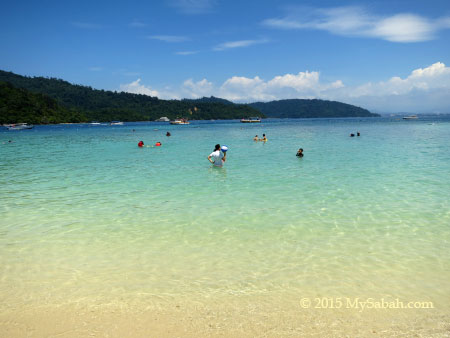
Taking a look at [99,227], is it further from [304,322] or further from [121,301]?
[304,322]

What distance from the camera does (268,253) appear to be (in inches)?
295

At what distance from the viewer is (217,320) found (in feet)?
16.2

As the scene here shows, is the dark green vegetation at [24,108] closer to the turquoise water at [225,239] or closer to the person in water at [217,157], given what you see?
the person in water at [217,157]

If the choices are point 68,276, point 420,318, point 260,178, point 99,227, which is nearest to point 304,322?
point 420,318

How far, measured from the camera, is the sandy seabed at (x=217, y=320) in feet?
15.2

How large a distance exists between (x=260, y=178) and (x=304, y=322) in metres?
12.8

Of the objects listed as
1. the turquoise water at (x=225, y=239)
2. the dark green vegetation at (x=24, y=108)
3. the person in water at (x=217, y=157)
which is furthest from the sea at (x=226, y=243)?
the dark green vegetation at (x=24, y=108)

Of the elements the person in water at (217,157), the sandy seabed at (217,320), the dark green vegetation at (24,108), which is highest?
the dark green vegetation at (24,108)

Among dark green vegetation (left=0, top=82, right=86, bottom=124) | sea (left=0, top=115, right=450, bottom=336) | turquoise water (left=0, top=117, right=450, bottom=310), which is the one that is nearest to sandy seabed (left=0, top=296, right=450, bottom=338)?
sea (left=0, top=115, right=450, bottom=336)

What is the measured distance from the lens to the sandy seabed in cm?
462

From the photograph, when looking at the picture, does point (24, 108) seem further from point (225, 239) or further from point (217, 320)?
point (217, 320)

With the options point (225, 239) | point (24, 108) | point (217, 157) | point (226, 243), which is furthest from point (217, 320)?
point (24, 108)

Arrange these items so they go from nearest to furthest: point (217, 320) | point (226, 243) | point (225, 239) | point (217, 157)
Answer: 1. point (217, 320)
2. point (226, 243)
3. point (225, 239)
4. point (217, 157)

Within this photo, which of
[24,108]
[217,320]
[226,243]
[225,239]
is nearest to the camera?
[217,320]
